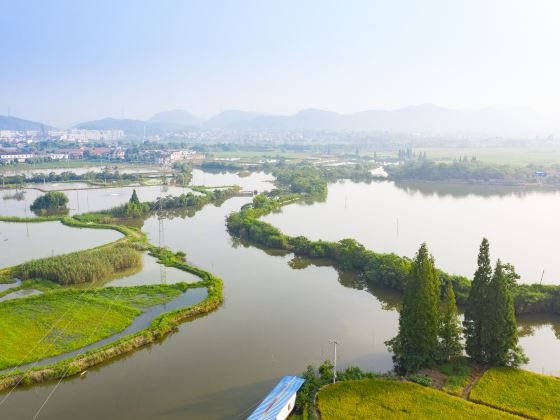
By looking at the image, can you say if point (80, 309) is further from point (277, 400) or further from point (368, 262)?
point (368, 262)

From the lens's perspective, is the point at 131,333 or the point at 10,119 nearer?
the point at 131,333

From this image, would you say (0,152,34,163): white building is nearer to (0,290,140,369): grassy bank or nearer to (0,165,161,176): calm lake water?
(0,165,161,176): calm lake water

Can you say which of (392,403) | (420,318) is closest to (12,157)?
(420,318)

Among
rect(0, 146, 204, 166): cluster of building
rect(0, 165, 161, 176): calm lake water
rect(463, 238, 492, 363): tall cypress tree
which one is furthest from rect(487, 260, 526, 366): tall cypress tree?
rect(0, 146, 204, 166): cluster of building

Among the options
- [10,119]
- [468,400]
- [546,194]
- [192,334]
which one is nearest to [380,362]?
[468,400]

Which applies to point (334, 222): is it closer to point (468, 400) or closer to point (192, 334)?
point (192, 334)
